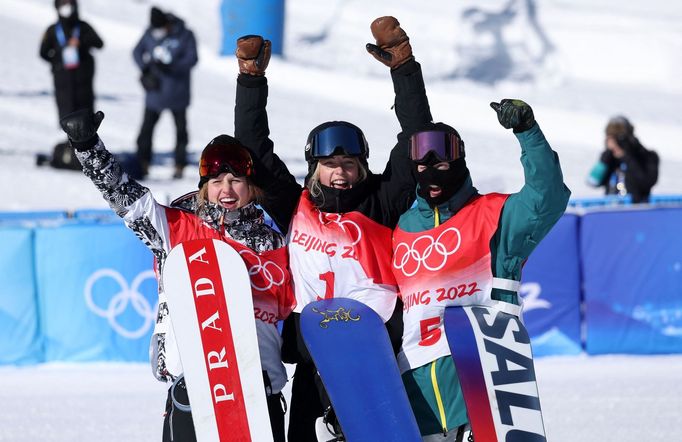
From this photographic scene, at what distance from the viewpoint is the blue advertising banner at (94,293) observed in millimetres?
7648

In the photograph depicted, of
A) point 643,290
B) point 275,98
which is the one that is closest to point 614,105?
point 275,98

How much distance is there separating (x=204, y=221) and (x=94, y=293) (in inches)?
149

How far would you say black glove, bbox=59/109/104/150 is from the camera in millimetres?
3908

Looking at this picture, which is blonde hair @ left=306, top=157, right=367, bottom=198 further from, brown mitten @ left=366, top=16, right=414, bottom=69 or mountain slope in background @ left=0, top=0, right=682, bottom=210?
mountain slope in background @ left=0, top=0, right=682, bottom=210

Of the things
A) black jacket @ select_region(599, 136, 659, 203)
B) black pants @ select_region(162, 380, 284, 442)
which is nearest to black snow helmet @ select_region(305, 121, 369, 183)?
black pants @ select_region(162, 380, 284, 442)

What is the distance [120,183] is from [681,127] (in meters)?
13.2

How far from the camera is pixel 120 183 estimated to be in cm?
400

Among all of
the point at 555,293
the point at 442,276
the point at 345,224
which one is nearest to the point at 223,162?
the point at 345,224

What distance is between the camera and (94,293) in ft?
25.1

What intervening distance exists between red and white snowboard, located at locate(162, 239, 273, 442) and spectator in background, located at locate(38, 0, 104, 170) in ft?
26.0

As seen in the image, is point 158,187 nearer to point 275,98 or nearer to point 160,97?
point 160,97

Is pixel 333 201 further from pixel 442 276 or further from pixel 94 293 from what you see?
pixel 94 293

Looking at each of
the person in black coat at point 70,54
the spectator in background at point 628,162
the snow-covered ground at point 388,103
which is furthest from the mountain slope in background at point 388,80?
the spectator in background at point 628,162

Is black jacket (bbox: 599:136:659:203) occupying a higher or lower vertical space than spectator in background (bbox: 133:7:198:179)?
lower
